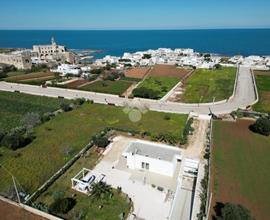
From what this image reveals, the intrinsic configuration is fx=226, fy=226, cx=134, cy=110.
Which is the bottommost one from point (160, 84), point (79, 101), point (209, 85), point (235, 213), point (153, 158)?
point (79, 101)

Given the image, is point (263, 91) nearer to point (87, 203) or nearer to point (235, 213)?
point (235, 213)

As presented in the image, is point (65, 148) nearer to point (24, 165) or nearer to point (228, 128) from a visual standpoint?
point (24, 165)

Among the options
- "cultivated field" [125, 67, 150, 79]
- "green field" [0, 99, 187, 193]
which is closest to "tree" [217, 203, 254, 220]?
"green field" [0, 99, 187, 193]

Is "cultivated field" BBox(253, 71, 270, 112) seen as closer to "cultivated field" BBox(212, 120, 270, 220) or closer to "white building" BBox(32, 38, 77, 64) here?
"cultivated field" BBox(212, 120, 270, 220)

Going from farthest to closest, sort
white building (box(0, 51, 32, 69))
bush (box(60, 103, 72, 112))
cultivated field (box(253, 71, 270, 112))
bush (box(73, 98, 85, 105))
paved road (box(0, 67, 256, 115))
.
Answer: white building (box(0, 51, 32, 69)), bush (box(73, 98, 85, 105)), paved road (box(0, 67, 256, 115)), cultivated field (box(253, 71, 270, 112)), bush (box(60, 103, 72, 112))

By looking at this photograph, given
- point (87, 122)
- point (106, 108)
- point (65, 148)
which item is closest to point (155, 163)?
point (65, 148)

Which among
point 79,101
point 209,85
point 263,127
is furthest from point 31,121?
point 209,85
